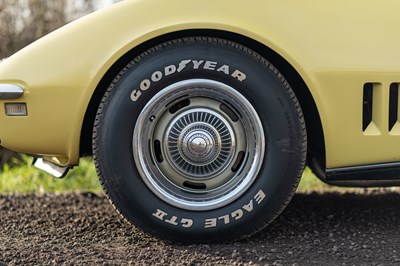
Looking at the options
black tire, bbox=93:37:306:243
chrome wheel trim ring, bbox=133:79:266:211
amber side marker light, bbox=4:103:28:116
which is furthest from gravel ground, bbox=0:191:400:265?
amber side marker light, bbox=4:103:28:116

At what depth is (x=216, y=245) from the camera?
10.2ft

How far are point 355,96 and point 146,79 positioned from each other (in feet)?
3.56

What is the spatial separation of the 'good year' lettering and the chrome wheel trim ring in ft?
0.24

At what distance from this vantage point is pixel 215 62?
3061mm

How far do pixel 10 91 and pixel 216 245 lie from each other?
4.39 ft

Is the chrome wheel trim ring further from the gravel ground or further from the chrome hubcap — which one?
the gravel ground

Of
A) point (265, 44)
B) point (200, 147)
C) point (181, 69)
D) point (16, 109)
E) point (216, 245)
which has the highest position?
point (265, 44)

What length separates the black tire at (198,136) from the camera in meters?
3.05

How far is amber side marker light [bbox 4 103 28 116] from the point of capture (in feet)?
10.1

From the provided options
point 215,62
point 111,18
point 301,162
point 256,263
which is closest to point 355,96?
point 301,162

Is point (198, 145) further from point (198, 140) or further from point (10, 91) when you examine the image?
point (10, 91)

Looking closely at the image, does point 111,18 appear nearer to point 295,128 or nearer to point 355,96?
point 295,128

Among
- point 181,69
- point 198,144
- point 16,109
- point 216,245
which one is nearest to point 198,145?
point 198,144

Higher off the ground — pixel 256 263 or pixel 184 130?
pixel 184 130
